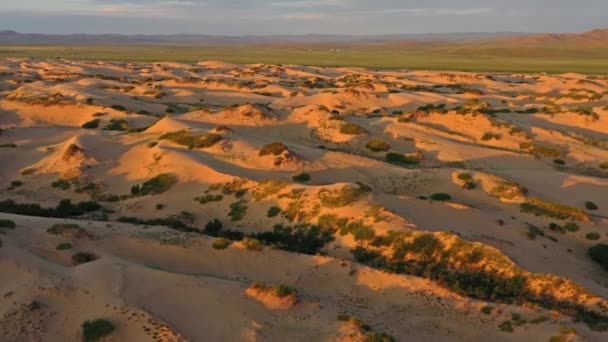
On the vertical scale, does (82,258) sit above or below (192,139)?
below

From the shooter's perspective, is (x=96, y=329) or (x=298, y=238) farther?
(x=298, y=238)

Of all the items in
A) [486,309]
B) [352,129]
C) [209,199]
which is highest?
[352,129]

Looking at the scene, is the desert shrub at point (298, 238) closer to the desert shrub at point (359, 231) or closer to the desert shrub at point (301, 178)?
the desert shrub at point (359, 231)

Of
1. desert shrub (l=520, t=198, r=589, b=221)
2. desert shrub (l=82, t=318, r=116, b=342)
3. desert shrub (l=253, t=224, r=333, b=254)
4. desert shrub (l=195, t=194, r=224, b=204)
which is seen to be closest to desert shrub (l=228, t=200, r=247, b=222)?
desert shrub (l=195, t=194, r=224, b=204)

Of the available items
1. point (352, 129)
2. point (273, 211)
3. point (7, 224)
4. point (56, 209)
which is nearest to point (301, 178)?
point (273, 211)

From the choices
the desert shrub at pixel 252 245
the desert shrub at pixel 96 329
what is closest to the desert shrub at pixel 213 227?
the desert shrub at pixel 252 245

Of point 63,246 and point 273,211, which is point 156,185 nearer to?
point 273,211

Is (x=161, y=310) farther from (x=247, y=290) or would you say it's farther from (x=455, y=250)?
(x=455, y=250)

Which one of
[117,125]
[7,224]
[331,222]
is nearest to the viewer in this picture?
[7,224]
